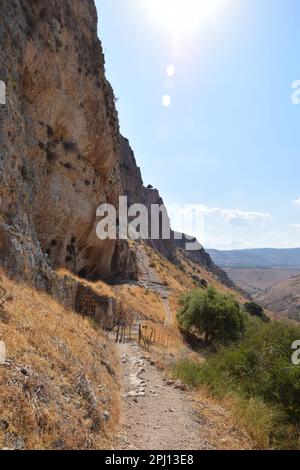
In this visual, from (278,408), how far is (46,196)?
1642cm

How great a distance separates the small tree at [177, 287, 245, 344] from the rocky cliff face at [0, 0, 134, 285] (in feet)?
31.7

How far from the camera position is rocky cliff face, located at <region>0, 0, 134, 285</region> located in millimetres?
14234

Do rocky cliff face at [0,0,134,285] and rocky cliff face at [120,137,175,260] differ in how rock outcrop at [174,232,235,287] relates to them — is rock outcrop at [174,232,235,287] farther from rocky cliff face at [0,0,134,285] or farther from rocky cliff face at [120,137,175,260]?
rocky cliff face at [0,0,134,285]

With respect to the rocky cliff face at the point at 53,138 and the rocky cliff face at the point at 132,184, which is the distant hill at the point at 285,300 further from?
the rocky cliff face at the point at 53,138

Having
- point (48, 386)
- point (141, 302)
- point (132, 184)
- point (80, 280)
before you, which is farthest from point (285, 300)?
point (48, 386)

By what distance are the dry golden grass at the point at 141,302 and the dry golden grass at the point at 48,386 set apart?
52.2ft

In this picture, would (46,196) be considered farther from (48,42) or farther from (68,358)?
(68,358)

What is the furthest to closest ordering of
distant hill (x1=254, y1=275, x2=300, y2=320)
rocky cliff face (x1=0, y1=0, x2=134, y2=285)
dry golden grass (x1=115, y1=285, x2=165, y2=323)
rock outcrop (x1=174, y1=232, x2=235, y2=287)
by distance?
distant hill (x1=254, y1=275, x2=300, y2=320) → rock outcrop (x1=174, y1=232, x2=235, y2=287) → dry golden grass (x1=115, y1=285, x2=165, y2=323) → rocky cliff face (x1=0, y1=0, x2=134, y2=285)

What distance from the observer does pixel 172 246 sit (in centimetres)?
8656

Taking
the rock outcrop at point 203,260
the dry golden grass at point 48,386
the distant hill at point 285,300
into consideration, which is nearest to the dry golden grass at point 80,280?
the dry golden grass at point 48,386

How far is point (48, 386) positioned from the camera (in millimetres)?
6211

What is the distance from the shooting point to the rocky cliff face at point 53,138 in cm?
1423

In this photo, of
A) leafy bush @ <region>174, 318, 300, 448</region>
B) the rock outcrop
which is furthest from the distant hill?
leafy bush @ <region>174, 318, 300, 448</region>

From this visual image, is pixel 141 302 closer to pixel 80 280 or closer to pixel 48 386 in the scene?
pixel 80 280
